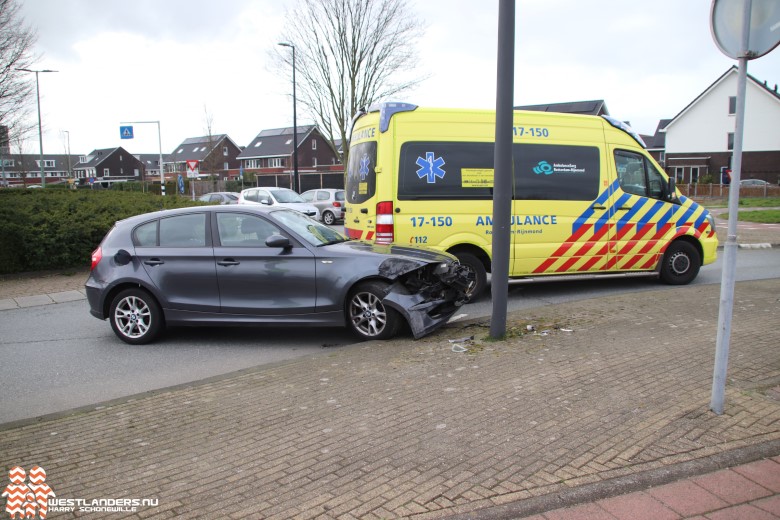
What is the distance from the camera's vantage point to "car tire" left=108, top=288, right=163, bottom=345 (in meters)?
6.74

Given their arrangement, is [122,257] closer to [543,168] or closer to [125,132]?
[543,168]

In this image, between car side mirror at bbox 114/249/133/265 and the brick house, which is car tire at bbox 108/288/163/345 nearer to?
car side mirror at bbox 114/249/133/265

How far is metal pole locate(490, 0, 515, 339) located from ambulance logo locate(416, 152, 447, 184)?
239 centimetres

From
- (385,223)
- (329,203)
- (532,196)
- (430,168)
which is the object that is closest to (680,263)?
(532,196)

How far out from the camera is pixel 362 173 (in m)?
8.47

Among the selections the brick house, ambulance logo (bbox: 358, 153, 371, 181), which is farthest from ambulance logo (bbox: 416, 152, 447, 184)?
the brick house

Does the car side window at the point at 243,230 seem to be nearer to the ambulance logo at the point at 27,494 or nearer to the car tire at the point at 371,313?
the car tire at the point at 371,313

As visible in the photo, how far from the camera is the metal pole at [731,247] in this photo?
11.6 feet

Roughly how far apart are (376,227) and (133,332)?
3342 mm

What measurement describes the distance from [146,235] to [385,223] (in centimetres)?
304

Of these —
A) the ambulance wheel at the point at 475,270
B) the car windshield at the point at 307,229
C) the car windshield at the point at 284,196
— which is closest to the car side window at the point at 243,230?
the car windshield at the point at 307,229

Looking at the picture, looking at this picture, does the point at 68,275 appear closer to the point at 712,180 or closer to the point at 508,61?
the point at 508,61

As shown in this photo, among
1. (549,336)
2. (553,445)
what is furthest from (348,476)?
(549,336)

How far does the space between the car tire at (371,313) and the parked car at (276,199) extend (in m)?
15.5
